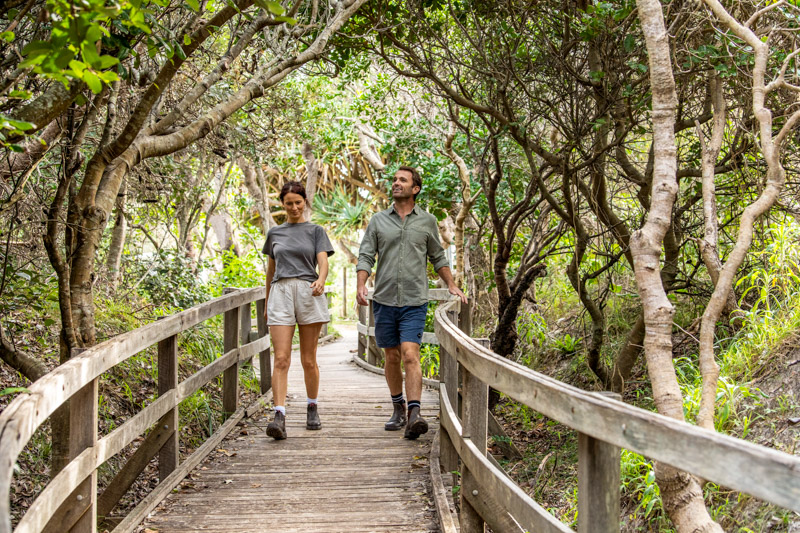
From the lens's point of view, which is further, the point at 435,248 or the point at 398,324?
the point at 435,248

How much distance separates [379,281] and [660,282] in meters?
2.79

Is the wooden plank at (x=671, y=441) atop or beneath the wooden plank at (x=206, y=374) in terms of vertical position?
atop

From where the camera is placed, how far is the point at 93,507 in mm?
3246

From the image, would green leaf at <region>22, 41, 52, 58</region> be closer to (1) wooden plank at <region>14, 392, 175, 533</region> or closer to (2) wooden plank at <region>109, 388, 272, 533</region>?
(1) wooden plank at <region>14, 392, 175, 533</region>

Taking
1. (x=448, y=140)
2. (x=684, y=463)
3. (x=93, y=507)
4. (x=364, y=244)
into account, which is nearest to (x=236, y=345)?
(x=364, y=244)

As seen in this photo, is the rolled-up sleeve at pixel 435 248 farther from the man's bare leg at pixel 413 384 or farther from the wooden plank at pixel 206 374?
the wooden plank at pixel 206 374

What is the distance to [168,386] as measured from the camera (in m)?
4.63

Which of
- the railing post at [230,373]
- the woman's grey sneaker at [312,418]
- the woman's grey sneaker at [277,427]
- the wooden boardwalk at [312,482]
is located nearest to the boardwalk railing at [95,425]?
the railing post at [230,373]

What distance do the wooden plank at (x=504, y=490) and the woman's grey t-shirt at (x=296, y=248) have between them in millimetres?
1973

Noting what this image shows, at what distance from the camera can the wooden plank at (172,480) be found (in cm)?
382

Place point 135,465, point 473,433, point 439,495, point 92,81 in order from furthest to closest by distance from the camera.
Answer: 1. point 135,465
2. point 439,495
3. point 473,433
4. point 92,81

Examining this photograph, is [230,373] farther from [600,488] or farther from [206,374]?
[600,488]

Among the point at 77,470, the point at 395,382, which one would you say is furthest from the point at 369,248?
the point at 77,470

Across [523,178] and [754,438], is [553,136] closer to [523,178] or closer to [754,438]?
[523,178]
